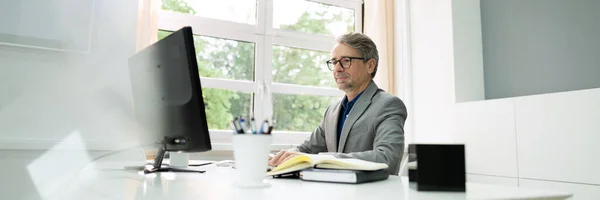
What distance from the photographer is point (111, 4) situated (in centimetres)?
209

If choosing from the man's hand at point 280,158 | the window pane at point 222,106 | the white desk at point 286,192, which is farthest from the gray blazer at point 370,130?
the window pane at point 222,106

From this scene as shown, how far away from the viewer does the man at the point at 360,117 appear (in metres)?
1.56

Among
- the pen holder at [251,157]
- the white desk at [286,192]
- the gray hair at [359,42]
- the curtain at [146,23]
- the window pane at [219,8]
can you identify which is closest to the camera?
the white desk at [286,192]

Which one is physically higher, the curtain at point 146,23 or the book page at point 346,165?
the curtain at point 146,23

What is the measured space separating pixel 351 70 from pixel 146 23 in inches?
46.3

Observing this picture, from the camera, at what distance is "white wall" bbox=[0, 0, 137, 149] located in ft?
5.20

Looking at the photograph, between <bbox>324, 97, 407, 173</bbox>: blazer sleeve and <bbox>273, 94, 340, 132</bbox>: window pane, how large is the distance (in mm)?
1364

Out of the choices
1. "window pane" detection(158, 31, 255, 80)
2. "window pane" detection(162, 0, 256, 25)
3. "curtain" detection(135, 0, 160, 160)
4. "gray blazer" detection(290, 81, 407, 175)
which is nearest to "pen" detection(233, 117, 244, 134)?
"gray blazer" detection(290, 81, 407, 175)

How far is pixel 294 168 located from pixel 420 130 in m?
2.32

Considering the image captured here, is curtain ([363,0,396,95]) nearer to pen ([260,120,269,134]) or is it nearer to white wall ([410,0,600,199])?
white wall ([410,0,600,199])

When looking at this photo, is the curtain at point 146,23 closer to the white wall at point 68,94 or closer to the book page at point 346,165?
the white wall at point 68,94

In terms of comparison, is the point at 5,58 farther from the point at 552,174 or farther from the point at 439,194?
the point at 552,174

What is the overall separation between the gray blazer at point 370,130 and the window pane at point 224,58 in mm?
1036

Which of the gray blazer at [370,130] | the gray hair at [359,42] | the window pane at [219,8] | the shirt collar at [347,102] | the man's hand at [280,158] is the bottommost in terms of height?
the man's hand at [280,158]
